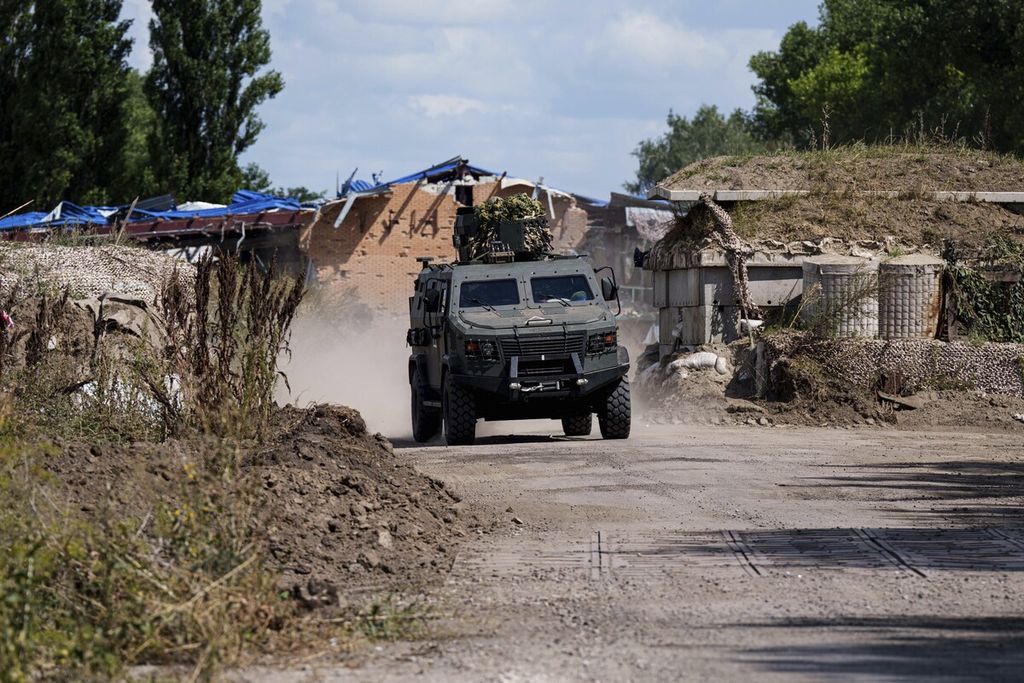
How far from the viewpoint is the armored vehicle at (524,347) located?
15.9 metres

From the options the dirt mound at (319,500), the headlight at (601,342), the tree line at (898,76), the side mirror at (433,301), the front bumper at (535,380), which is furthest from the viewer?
the tree line at (898,76)

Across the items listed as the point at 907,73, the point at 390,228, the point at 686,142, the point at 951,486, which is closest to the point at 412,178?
the point at 390,228

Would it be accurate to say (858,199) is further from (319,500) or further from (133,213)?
(133,213)

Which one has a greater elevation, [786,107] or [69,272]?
[786,107]

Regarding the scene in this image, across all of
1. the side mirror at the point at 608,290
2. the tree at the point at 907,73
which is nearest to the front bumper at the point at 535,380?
the side mirror at the point at 608,290

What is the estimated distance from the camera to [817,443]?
631 inches

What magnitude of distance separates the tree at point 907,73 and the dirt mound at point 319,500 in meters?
18.7

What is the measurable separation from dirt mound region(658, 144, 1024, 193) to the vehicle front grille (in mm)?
8623

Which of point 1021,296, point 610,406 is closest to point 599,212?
point 1021,296

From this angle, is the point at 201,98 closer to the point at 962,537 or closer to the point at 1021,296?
the point at 1021,296

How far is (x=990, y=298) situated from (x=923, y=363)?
1.90 m

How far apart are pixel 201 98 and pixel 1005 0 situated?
2224 centimetres

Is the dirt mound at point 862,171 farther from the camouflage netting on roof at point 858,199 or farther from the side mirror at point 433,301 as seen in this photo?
the side mirror at point 433,301

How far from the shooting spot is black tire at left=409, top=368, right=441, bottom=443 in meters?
18.0
